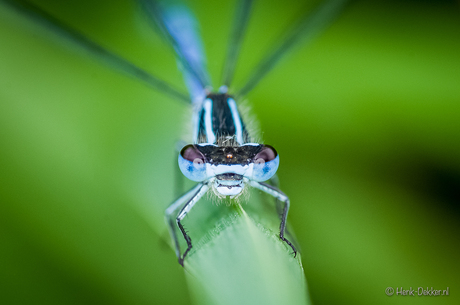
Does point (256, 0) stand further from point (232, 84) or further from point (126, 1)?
point (126, 1)

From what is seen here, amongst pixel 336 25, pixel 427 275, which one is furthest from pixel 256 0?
pixel 427 275

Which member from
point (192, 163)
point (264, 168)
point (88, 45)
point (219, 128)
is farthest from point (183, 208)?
point (88, 45)

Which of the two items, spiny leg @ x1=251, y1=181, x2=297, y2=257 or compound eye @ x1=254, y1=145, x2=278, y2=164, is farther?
compound eye @ x1=254, y1=145, x2=278, y2=164

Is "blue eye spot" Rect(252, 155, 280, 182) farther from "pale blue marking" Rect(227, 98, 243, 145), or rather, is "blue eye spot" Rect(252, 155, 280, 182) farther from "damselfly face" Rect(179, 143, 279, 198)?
"pale blue marking" Rect(227, 98, 243, 145)

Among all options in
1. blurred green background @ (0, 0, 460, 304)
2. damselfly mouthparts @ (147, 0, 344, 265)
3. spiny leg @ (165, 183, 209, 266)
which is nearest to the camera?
blurred green background @ (0, 0, 460, 304)

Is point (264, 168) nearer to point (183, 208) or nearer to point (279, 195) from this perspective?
point (279, 195)

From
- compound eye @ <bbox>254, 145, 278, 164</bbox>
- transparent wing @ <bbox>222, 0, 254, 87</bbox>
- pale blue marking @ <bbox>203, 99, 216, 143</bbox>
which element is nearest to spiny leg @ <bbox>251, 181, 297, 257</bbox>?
compound eye @ <bbox>254, 145, 278, 164</bbox>

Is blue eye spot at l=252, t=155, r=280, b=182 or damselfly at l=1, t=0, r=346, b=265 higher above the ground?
damselfly at l=1, t=0, r=346, b=265
